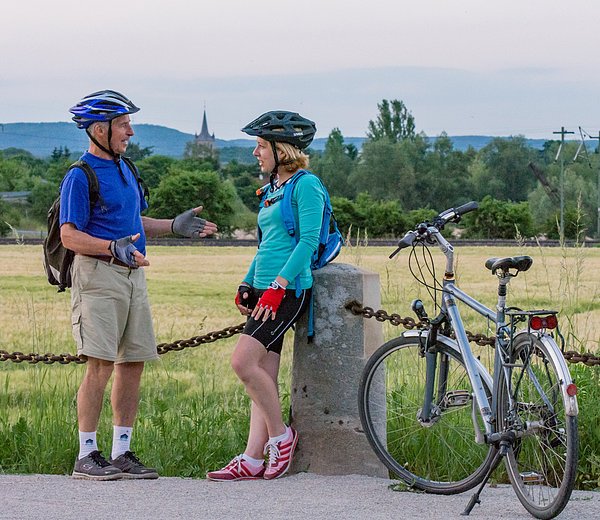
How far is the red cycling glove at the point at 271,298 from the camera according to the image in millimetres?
6422

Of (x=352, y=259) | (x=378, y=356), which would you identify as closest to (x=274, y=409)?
(x=378, y=356)

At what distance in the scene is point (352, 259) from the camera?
945 cm

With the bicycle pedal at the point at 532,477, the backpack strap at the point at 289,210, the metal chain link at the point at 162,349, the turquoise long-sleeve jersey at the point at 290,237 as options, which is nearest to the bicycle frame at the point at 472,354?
the bicycle pedal at the point at 532,477

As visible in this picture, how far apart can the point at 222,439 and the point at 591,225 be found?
72.2m

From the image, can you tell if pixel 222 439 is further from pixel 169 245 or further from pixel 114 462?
pixel 169 245

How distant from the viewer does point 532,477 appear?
5.94m

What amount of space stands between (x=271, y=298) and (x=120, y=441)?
128cm

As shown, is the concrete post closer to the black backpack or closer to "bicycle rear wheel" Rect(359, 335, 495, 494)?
"bicycle rear wheel" Rect(359, 335, 495, 494)

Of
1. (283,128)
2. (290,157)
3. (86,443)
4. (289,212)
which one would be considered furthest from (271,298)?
(86,443)

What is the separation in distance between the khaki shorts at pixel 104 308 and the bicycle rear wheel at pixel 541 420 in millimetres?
2079

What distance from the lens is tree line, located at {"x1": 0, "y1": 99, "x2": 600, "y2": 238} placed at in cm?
6588

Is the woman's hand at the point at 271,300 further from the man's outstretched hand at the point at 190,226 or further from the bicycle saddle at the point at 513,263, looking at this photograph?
the bicycle saddle at the point at 513,263

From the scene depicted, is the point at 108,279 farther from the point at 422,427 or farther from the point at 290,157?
the point at 422,427

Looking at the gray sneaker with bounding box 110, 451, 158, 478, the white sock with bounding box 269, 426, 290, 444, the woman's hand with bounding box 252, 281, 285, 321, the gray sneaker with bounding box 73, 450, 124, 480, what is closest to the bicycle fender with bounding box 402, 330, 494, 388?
the woman's hand with bounding box 252, 281, 285, 321
